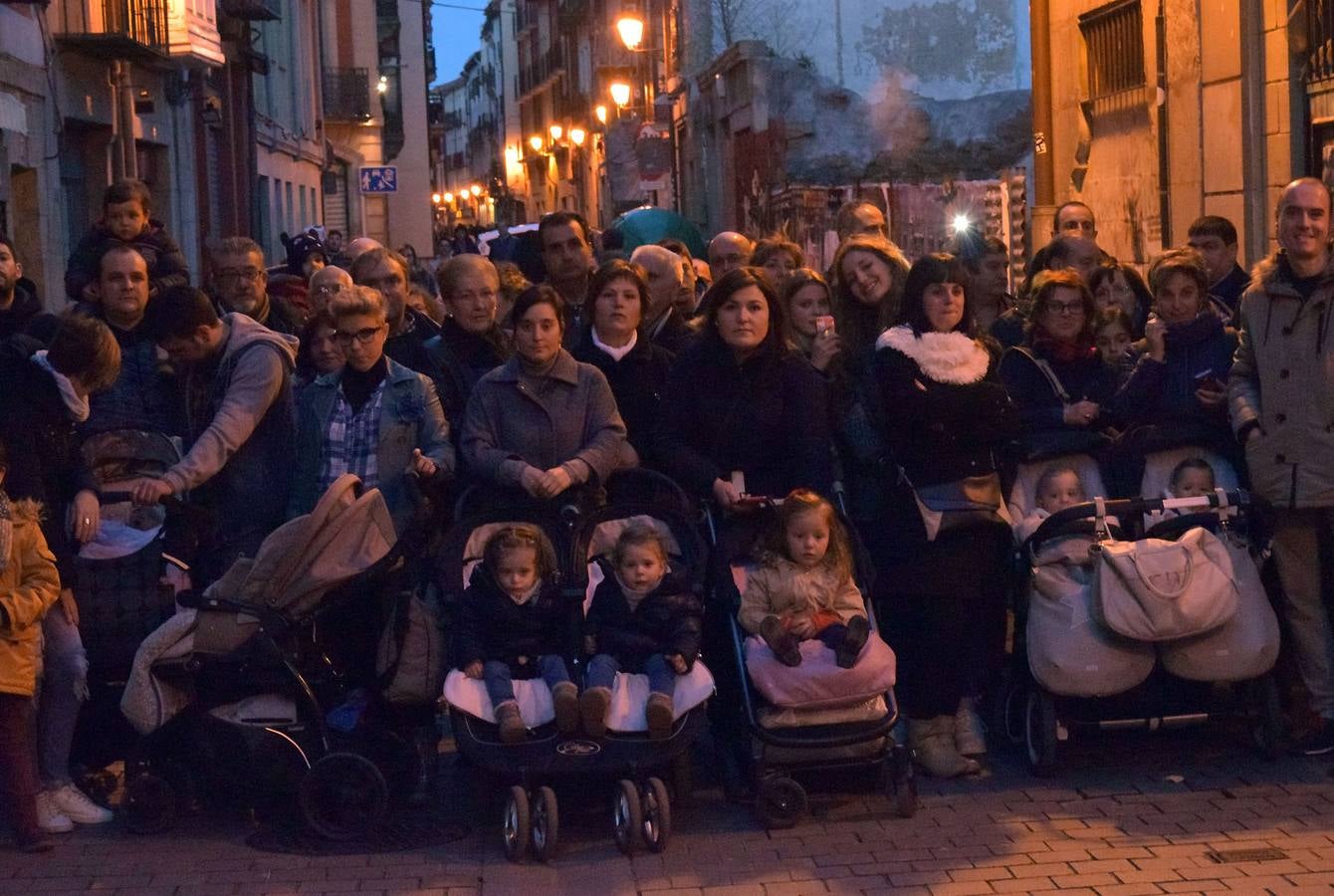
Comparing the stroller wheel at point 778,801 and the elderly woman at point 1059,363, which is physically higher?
the elderly woman at point 1059,363

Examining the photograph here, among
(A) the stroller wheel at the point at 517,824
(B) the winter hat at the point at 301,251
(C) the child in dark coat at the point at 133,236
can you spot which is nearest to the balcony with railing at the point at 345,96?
(B) the winter hat at the point at 301,251

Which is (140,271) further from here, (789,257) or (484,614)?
(789,257)

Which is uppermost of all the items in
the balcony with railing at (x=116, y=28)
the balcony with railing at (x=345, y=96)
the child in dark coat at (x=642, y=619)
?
the balcony with railing at (x=345, y=96)

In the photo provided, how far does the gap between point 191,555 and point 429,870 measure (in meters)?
1.72

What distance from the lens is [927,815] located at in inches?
270

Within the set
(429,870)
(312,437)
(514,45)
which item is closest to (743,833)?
(429,870)

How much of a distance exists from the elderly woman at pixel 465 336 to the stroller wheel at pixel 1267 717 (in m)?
3.47

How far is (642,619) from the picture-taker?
22.5 feet

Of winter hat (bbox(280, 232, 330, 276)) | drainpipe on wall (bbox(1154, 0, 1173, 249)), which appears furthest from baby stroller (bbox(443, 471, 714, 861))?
drainpipe on wall (bbox(1154, 0, 1173, 249))

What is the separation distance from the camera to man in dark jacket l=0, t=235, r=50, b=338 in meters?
8.09

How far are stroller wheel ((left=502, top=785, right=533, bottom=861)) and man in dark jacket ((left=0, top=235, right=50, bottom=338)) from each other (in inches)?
122

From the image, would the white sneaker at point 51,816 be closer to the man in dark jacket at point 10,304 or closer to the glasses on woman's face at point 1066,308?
the man in dark jacket at point 10,304

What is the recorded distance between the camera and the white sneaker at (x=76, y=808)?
7.01 meters

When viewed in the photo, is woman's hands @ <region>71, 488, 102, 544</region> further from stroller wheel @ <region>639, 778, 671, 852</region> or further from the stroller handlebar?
the stroller handlebar
